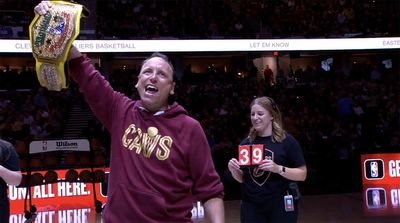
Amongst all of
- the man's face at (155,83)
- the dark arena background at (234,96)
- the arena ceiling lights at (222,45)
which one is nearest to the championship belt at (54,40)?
the man's face at (155,83)

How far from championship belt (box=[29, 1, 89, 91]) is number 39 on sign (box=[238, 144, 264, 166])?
1.81m

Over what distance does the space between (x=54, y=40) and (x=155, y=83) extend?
0.43 m

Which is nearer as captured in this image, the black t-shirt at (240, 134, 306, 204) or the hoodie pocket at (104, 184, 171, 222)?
the hoodie pocket at (104, 184, 171, 222)

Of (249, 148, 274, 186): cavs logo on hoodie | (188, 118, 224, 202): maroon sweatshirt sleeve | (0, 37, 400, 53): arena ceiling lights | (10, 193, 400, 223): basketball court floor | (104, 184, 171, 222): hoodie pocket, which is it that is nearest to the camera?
(104, 184, 171, 222): hoodie pocket

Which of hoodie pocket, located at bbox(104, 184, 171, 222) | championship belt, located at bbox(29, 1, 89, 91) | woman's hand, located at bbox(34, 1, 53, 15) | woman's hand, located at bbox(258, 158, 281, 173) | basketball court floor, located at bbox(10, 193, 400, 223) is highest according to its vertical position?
woman's hand, located at bbox(34, 1, 53, 15)

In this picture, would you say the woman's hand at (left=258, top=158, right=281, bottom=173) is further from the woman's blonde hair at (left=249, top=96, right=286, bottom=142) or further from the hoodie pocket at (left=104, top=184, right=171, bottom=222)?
the hoodie pocket at (left=104, top=184, right=171, bottom=222)

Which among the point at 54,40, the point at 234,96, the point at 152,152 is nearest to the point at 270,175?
the point at 152,152

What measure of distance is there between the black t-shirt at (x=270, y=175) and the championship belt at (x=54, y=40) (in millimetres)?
1939

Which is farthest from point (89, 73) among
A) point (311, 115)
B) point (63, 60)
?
point (311, 115)

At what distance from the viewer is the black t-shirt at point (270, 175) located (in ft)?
12.3

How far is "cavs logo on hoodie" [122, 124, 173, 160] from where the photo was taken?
2158 mm

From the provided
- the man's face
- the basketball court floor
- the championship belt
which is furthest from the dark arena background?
the championship belt

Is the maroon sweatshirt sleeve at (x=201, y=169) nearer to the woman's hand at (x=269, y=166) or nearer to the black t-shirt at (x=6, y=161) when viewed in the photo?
the woman's hand at (x=269, y=166)

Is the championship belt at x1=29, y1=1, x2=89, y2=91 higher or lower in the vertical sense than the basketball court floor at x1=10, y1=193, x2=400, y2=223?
higher
